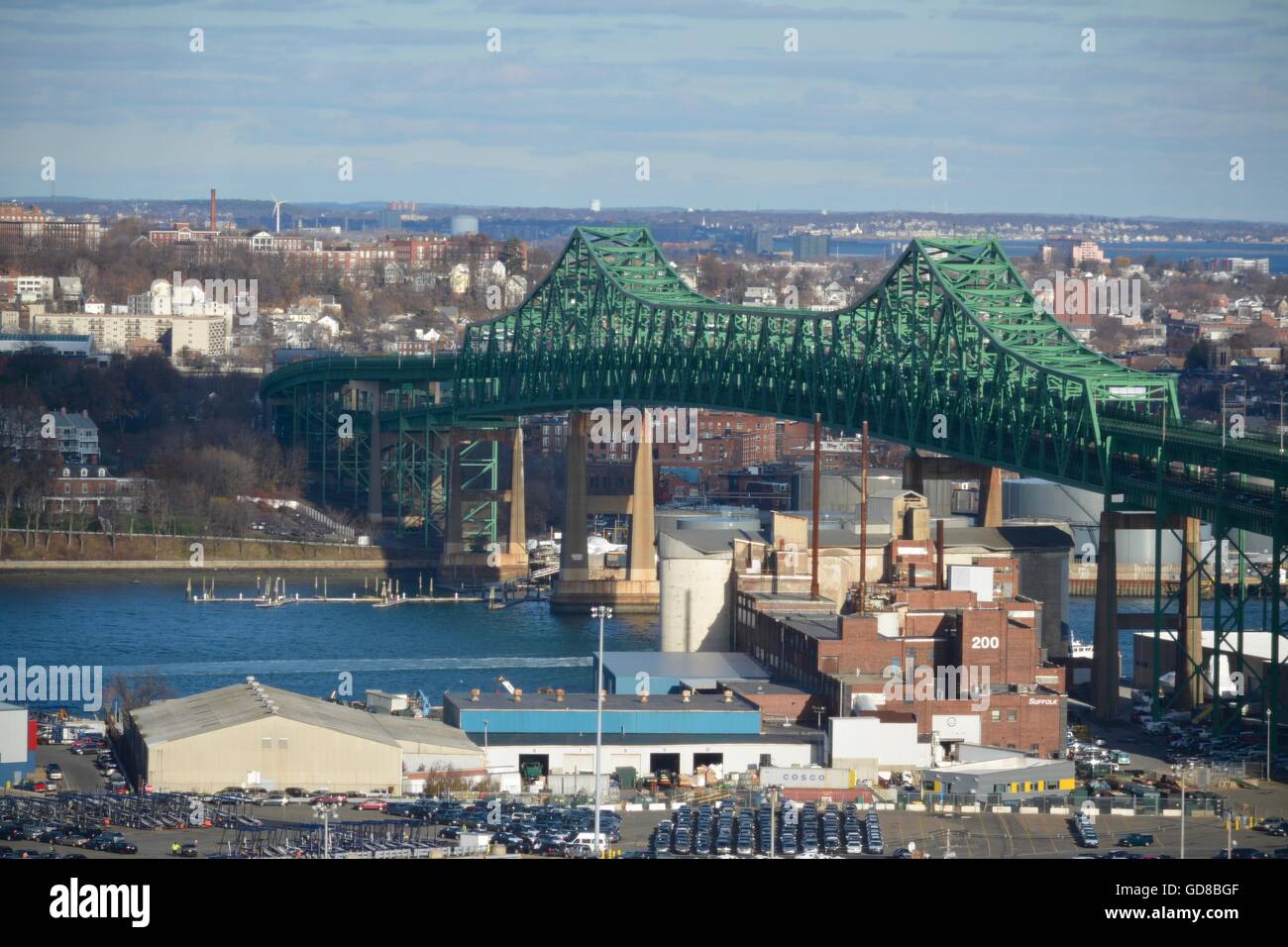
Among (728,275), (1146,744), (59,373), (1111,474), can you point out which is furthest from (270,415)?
(728,275)

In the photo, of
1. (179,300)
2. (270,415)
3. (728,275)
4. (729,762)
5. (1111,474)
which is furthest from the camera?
(728,275)

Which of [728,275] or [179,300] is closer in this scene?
[179,300]

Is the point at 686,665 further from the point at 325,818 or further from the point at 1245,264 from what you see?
the point at 1245,264
